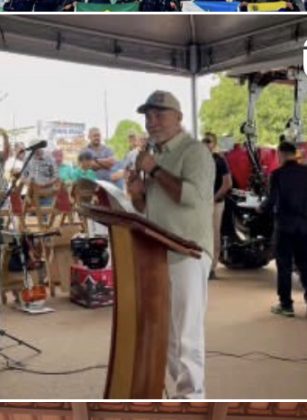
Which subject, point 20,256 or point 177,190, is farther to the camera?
point 20,256

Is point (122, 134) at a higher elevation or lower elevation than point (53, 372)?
higher

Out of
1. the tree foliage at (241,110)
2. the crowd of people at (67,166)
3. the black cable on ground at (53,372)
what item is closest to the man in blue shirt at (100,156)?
the crowd of people at (67,166)

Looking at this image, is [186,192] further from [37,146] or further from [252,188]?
[37,146]

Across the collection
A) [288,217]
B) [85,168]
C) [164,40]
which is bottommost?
[288,217]

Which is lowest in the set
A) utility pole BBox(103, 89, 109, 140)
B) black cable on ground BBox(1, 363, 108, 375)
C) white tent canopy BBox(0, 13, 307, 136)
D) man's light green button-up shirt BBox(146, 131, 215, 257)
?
black cable on ground BBox(1, 363, 108, 375)

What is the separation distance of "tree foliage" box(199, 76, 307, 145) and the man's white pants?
1.12 feet

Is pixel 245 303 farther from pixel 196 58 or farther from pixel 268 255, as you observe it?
pixel 196 58

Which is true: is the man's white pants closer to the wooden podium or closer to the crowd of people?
the wooden podium

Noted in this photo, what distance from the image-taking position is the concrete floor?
142 cm

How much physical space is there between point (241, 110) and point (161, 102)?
208 millimetres

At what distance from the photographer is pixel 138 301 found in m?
1.42

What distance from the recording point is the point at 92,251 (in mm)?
1451

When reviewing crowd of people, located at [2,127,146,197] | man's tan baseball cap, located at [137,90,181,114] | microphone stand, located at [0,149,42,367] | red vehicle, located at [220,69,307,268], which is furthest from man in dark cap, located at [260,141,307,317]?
microphone stand, located at [0,149,42,367]

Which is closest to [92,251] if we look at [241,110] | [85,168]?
[85,168]
